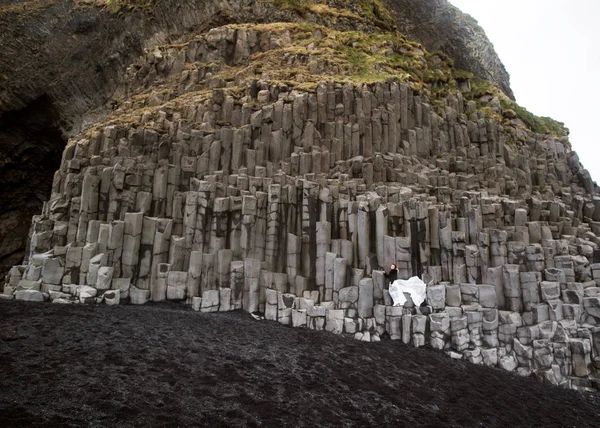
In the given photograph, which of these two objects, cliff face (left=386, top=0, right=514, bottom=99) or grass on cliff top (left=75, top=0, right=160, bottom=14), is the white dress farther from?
grass on cliff top (left=75, top=0, right=160, bottom=14)

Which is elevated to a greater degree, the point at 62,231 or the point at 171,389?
the point at 62,231

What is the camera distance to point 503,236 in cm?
1343

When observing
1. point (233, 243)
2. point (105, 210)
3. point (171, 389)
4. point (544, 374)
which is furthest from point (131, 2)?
point (544, 374)

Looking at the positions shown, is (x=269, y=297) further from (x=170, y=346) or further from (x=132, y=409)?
(x=132, y=409)

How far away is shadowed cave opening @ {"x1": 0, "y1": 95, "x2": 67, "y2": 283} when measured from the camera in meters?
26.7

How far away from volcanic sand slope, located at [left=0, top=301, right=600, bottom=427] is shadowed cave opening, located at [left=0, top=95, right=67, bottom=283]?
60.1 ft

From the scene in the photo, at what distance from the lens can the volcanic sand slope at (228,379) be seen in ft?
22.8

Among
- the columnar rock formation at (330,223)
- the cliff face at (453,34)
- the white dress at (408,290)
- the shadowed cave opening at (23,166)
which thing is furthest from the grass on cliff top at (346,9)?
the white dress at (408,290)

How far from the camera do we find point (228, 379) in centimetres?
851

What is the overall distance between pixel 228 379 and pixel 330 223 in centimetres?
661

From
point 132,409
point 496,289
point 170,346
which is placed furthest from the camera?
point 496,289

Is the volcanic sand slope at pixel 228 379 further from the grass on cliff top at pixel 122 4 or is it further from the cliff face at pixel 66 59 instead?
the grass on cliff top at pixel 122 4

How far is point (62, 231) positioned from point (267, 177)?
7.22 meters

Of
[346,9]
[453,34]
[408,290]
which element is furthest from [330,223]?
[453,34]
